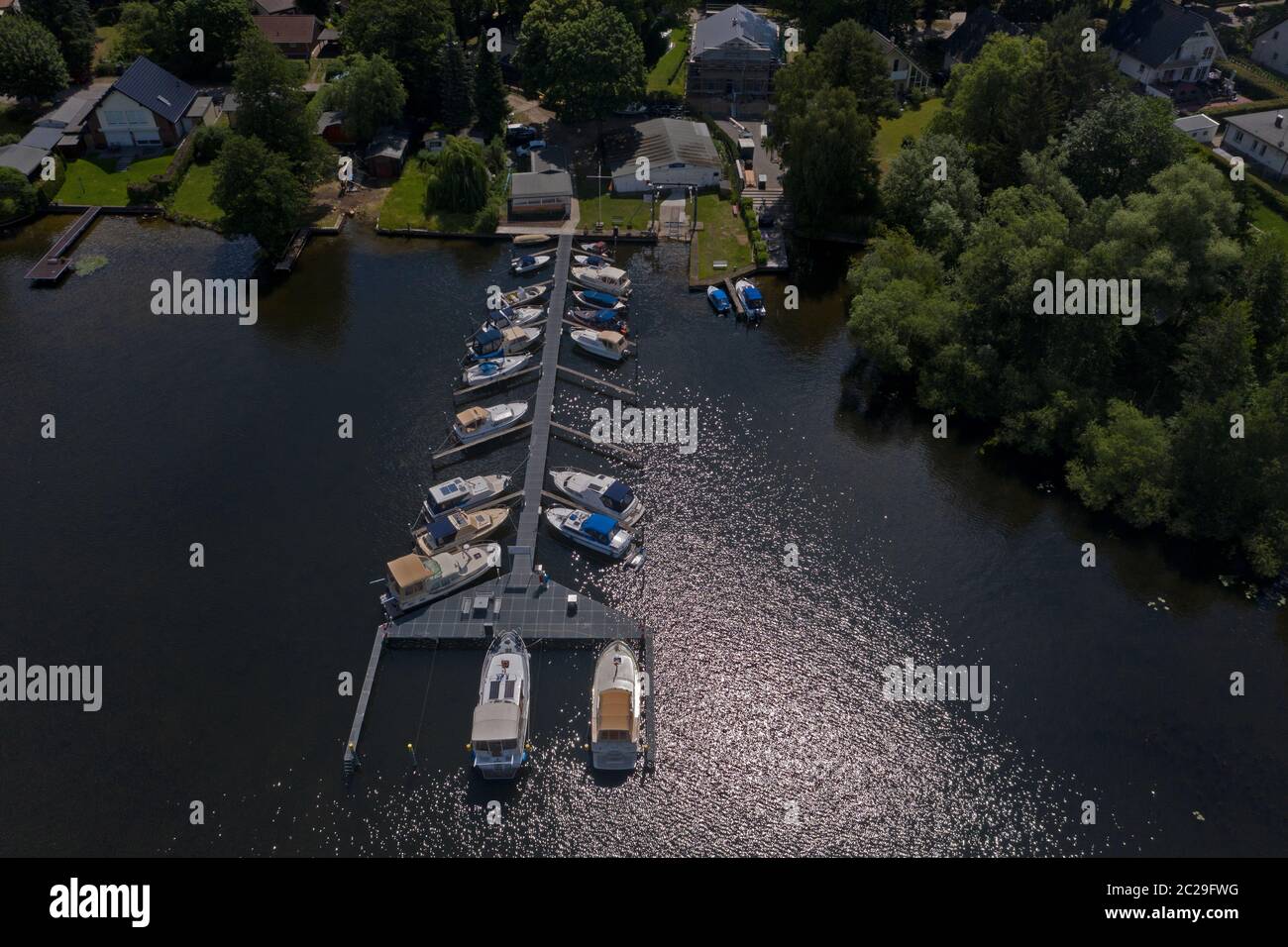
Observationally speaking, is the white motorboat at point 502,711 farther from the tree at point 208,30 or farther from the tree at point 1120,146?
the tree at point 208,30

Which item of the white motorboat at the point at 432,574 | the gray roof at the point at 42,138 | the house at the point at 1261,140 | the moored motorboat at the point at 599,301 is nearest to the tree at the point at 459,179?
the moored motorboat at the point at 599,301

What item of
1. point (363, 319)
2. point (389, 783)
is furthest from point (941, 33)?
point (389, 783)

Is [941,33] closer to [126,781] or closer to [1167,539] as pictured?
[1167,539]

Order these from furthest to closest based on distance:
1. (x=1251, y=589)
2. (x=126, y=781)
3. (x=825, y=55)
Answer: (x=825, y=55)
(x=1251, y=589)
(x=126, y=781)

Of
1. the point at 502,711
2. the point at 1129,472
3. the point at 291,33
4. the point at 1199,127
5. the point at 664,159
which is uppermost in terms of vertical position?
the point at 1199,127

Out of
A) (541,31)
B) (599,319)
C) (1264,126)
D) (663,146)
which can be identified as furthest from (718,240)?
(1264,126)

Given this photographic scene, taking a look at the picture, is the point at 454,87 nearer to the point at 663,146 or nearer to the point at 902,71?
the point at 663,146
